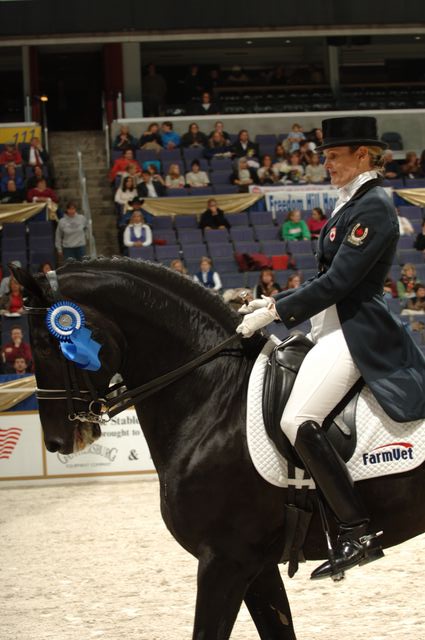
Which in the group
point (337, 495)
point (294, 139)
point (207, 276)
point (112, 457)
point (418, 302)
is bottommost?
point (112, 457)

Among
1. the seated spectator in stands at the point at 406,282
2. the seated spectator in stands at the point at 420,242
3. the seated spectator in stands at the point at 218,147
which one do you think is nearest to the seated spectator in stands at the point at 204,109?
the seated spectator in stands at the point at 218,147

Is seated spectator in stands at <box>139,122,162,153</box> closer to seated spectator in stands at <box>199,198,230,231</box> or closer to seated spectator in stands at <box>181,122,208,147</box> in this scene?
seated spectator in stands at <box>181,122,208,147</box>

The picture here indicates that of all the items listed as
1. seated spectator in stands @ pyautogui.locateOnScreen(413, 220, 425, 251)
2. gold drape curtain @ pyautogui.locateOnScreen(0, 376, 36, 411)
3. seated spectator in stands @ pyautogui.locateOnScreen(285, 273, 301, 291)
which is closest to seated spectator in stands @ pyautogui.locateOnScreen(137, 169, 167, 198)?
seated spectator in stands @ pyautogui.locateOnScreen(285, 273, 301, 291)

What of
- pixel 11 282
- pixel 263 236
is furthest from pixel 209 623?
pixel 263 236

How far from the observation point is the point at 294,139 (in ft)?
66.2

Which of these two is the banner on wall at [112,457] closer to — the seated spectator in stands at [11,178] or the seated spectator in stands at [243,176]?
the seated spectator in stands at [11,178]

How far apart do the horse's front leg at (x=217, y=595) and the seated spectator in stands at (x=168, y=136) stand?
16.4 m

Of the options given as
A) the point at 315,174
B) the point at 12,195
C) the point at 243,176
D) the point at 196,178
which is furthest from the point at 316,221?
the point at 12,195

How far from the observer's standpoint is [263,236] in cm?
1705

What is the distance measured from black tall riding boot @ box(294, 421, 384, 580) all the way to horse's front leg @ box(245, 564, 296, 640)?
0.40 meters

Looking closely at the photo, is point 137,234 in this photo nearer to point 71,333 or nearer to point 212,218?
point 212,218

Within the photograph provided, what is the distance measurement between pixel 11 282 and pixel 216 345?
420 inches

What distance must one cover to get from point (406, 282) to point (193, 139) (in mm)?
6546

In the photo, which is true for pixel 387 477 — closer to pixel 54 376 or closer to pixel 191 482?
pixel 191 482
